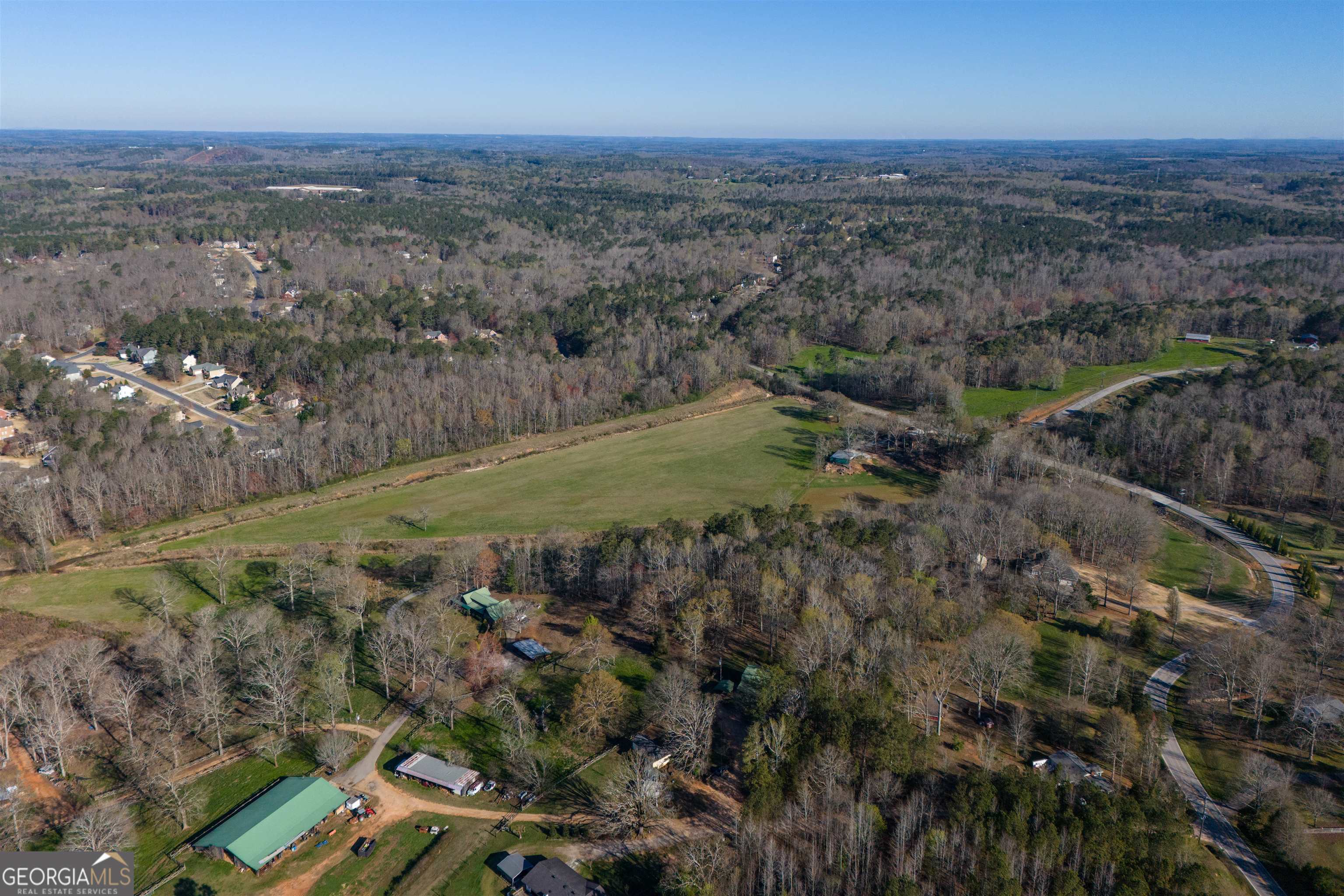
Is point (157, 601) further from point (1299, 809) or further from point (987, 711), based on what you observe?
point (1299, 809)

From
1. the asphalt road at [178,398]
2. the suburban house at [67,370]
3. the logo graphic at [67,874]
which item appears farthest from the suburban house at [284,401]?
the logo graphic at [67,874]

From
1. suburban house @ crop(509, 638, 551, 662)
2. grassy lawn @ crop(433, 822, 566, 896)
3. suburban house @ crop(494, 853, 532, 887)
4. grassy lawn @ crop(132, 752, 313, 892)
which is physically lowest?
grassy lawn @ crop(132, 752, 313, 892)

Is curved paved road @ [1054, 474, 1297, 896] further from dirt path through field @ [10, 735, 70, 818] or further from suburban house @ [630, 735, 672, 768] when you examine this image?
dirt path through field @ [10, 735, 70, 818]

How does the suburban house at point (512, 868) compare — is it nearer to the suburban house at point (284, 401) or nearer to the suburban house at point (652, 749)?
the suburban house at point (652, 749)

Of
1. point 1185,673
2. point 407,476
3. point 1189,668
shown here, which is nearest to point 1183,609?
point 1189,668

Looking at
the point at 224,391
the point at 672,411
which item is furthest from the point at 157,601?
the point at 672,411

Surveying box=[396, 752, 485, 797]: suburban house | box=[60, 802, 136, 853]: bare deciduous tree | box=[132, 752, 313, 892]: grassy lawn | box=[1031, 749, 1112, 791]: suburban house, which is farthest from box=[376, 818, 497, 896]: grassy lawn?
box=[1031, 749, 1112, 791]: suburban house

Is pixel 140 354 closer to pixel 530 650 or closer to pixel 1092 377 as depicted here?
pixel 530 650
